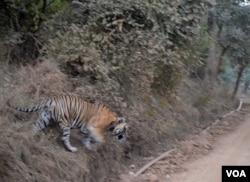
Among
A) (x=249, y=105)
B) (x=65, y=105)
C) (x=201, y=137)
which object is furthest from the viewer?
(x=249, y=105)

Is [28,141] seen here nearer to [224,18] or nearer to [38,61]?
[38,61]

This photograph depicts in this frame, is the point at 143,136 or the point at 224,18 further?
the point at 224,18

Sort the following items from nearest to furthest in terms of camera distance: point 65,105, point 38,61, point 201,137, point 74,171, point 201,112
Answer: point 74,171, point 65,105, point 38,61, point 201,137, point 201,112

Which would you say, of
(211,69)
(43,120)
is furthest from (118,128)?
(211,69)

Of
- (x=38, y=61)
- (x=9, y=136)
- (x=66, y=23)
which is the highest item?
(x=66, y=23)

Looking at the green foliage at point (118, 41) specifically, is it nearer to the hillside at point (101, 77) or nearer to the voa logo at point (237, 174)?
the hillside at point (101, 77)

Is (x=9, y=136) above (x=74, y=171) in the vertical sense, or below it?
above

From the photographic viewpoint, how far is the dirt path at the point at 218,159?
791 centimetres

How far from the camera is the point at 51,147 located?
6.73 m

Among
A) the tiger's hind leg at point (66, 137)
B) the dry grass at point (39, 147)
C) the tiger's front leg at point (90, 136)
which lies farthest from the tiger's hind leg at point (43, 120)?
the tiger's front leg at point (90, 136)

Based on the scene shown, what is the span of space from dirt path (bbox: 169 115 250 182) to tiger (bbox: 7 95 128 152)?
1475mm

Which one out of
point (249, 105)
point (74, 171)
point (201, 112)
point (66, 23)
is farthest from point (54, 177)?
point (249, 105)

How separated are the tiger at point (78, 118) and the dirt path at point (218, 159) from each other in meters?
1.48

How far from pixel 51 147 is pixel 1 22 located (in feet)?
16.2
